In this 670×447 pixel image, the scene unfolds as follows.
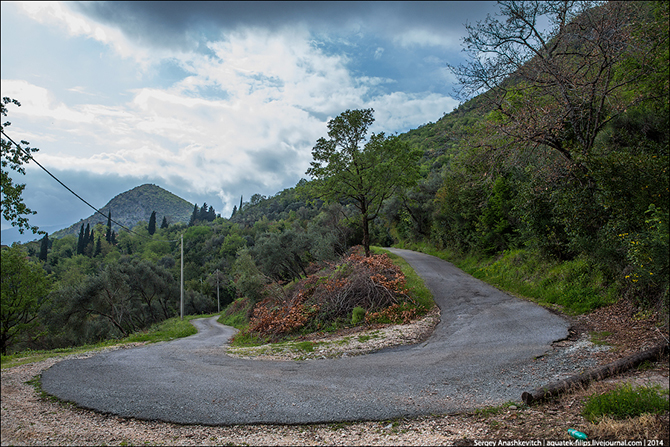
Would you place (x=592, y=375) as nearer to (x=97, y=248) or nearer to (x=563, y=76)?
(x=563, y=76)

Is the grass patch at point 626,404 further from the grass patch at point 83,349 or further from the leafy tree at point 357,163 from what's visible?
the leafy tree at point 357,163

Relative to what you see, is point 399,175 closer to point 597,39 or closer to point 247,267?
point 597,39

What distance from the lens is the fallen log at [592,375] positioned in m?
4.68

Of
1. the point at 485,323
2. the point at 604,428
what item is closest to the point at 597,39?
the point at 485,323

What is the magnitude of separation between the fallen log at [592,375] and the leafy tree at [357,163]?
13.3m

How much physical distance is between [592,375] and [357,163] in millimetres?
14331

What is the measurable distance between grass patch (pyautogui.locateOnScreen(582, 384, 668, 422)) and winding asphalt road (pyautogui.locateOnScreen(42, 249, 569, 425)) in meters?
1.20

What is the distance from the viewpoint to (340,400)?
5113mm

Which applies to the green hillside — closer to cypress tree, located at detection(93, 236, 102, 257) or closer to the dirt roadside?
the dirt roadside

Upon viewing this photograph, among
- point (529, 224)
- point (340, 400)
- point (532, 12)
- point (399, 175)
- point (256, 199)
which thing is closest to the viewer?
point (340, 400)

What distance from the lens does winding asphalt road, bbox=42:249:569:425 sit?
14.8ft

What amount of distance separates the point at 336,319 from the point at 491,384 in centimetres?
780

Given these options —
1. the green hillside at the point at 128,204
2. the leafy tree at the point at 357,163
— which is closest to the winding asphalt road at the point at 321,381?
the green hillside at the point at 128,204

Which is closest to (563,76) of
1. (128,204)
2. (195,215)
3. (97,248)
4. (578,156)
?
(578,156)
